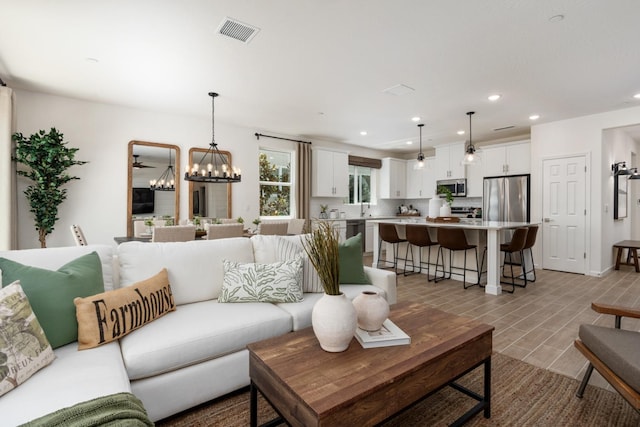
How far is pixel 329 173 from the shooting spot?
6938 mm

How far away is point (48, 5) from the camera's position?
2316 mm

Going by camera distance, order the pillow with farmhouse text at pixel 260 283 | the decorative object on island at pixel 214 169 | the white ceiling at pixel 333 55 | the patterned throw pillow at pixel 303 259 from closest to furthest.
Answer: the pillow with farmhouse text at pixel 260 283 < the white ceiling at pixel 333 55 < the patterned throw pillow at pixel 303 259 < the decorative object on island at pixel 214 169

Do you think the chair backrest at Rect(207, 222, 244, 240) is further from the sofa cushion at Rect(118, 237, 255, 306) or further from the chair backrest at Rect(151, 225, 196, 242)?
the sofa cushion at Rect(118, 237, 255, 306)

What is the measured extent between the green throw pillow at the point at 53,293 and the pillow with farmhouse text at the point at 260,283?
82cm

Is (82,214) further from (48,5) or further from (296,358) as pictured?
(296,358)

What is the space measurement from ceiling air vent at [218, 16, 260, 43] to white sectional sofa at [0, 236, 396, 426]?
5.86 ft

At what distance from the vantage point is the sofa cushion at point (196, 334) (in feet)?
5.16

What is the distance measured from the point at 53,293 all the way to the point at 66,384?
551mm

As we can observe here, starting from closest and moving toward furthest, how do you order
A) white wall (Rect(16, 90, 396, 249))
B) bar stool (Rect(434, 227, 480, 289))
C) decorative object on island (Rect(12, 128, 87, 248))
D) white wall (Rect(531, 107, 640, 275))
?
decorative object on island (Rect(12, 128, 87, 248))
white wall (Rect(16, 90, 396, 249))
bar stool (Rect(434, 227, 480, 289))
white wall (Rect(531, 107, 640, 275))

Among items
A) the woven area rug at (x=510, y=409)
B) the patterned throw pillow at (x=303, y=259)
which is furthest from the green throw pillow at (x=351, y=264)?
the woven area rug at (x=510, y=409)

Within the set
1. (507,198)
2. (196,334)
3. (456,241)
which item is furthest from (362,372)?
(507,198)

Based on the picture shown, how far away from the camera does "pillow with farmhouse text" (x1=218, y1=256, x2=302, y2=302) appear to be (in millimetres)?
2223

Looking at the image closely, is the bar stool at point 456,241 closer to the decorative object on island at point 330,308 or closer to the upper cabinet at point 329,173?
the upper cabinet at point 329,173

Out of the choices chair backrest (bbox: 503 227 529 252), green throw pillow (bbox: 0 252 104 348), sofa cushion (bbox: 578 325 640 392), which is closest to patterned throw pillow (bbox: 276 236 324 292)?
green throw pillow (bbox: 0 252 104 348)
